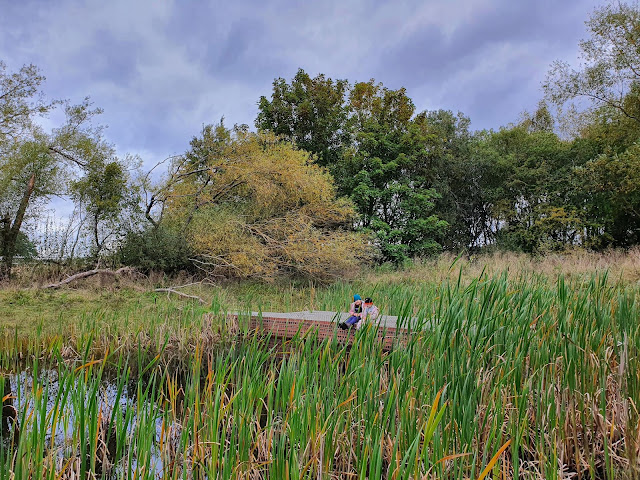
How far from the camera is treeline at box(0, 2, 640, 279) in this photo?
36.7ft

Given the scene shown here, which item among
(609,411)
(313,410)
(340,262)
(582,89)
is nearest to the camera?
(313,410)

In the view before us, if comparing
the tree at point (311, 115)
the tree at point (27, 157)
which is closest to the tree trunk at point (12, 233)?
the tree at point (27, 157)

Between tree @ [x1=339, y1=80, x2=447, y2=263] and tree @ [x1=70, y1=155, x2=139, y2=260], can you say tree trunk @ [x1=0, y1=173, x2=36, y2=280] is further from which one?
tree @ [x1=339, y1=80, x2=447, y2=263]

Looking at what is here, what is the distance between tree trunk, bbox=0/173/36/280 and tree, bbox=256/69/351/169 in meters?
8.63

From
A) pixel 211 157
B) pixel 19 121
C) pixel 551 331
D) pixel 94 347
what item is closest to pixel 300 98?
pixel 211 157

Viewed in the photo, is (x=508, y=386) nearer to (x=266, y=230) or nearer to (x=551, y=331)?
(x=551, y=331)

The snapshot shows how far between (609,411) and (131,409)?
252 cm

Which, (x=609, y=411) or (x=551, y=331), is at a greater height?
(x=551, y=331)

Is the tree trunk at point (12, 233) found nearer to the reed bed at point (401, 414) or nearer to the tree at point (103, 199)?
the tree at point (103, 199)

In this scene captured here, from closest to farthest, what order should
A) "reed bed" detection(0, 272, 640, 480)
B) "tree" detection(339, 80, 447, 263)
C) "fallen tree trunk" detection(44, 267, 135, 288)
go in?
"reed bed" detection(0, 272, 640, 480)
"fallen tree trunk" detection(44, 267, 135, 288)
"tree" detection(339, 80, 447, 263)

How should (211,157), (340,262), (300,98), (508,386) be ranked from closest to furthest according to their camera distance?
(508,386) < (340,262) < (211,157) < (300,98)

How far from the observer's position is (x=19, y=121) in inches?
468

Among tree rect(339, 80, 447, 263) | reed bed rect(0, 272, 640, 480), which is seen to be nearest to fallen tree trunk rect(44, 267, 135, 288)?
reed bed rect(0, 272, 640, 480)

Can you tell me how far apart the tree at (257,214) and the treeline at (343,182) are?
2.0 inches
